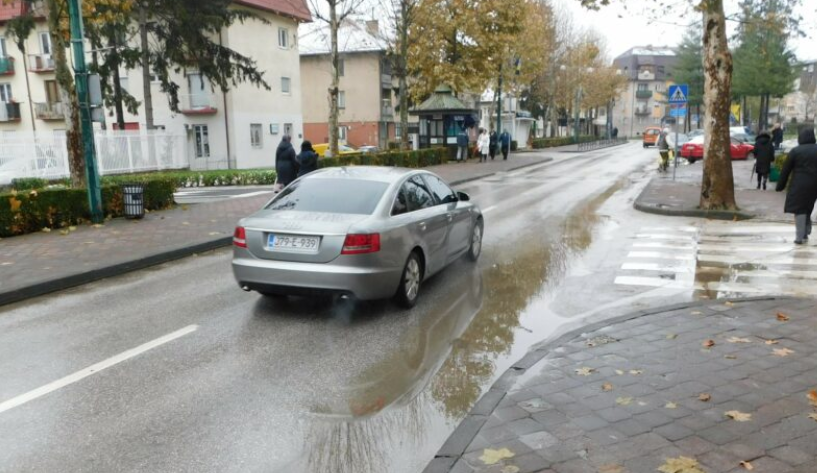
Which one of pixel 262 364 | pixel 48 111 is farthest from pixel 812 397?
pixel 48 111

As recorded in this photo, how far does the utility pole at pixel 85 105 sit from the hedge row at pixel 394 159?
1033cm

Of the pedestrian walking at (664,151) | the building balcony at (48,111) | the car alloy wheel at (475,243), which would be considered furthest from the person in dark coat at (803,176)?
the building balcony at (48,111)

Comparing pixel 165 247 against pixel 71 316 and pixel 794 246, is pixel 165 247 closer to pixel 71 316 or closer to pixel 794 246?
pixel 71 316

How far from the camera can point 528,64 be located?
44.2 meters

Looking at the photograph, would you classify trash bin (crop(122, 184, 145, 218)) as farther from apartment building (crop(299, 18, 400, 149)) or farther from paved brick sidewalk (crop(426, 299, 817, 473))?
apartment building (crop(299, 18, 400, 149))

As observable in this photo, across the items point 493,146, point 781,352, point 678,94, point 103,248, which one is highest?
point 678,94

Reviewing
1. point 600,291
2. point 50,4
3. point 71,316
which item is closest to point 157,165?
point 50,4

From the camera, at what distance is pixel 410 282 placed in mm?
6836

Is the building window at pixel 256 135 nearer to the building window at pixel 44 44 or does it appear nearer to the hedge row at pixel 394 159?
the hedge row at pixel 394 159

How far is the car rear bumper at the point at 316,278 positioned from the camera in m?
6.08

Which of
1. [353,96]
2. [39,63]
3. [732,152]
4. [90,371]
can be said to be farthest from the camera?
[353,96]

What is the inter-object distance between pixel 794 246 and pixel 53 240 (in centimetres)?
1259

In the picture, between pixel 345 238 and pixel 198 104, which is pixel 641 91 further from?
pixel 345 238

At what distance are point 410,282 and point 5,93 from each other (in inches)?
1872
